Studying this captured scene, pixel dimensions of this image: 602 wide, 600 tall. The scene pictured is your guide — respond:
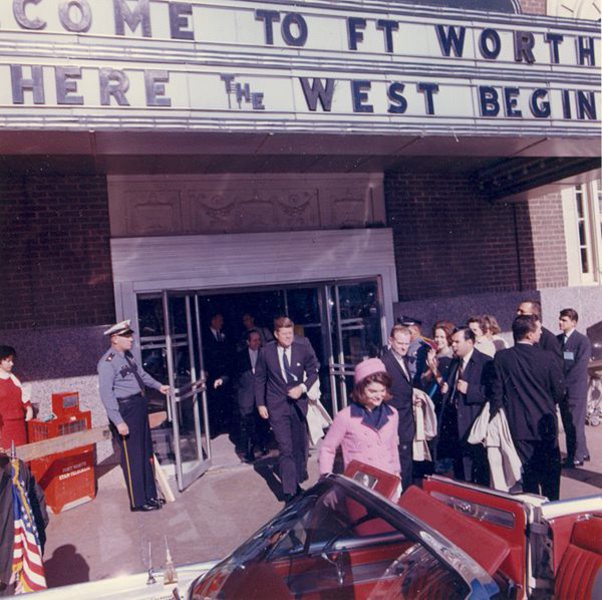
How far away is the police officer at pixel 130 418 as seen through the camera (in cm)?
580

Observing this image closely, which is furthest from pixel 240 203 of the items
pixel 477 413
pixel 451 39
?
pixel 477 413

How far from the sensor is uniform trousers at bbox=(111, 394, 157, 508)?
5832 mm

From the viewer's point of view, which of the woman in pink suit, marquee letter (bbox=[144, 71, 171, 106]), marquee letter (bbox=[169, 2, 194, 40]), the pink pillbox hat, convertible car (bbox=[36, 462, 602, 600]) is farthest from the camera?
marquee letter (bbox=[169, 2, 194, 40])

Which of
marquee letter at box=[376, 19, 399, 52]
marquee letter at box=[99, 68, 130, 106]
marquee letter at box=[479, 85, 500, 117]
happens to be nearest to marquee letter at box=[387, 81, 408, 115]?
marquee letter at box=[376, 19, 399, 52]

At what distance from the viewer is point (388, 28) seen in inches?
228

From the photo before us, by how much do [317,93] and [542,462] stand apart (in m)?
3.72

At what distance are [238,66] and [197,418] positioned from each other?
388cm

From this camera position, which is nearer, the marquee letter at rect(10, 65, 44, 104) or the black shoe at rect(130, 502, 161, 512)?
the marquee letter at rect(10, 65, 44, 104)

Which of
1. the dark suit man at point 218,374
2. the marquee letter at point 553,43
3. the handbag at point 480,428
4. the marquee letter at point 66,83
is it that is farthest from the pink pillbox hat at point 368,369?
the marquee letter at point 553,43

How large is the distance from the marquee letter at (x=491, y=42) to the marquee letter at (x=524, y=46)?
207 mm

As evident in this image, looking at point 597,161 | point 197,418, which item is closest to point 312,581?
point 197,418

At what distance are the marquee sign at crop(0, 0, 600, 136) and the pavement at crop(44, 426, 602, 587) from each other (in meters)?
3.51

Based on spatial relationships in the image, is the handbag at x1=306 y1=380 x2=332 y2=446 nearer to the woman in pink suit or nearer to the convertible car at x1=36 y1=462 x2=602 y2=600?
the woman in pink suit

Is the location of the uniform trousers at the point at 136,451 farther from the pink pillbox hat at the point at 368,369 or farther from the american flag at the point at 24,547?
the pink pillbox hat at the point at 368,369
